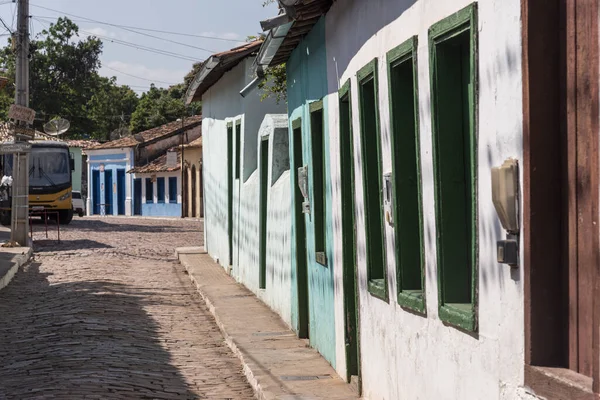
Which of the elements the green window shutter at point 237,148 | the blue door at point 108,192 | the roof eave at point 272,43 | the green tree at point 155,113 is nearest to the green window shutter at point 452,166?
the roof eave at point 272,43

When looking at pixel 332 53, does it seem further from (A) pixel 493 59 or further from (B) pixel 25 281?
(B) pixel 25 281

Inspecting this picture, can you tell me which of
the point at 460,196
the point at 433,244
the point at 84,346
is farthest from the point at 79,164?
the point at 460,196

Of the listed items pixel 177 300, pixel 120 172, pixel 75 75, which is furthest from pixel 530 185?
pixel 75 75

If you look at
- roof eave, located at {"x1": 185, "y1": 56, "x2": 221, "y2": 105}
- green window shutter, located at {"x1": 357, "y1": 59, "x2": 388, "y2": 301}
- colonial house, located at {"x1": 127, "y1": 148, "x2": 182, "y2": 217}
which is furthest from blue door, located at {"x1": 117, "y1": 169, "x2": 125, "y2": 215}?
green window shutter, located at {"x1": 357, "y1": 59, "x2": 388, "y2": 301}

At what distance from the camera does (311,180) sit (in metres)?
9.72

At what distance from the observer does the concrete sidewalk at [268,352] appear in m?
7.84

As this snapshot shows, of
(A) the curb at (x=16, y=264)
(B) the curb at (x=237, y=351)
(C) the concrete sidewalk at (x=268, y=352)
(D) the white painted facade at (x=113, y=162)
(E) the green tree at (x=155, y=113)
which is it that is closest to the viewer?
(C) the concrete sidewalk at (x=268, y=352)

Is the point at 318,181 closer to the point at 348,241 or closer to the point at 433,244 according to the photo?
the point at 348,241

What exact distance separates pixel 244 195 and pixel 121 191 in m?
44.8

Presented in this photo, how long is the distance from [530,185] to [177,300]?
1146 centimetres

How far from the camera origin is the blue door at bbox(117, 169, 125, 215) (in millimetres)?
59094

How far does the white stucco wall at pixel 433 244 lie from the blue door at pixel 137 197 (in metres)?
49.9

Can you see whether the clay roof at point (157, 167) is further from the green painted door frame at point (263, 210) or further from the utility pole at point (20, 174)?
the green painted door frame at point (263, 210)

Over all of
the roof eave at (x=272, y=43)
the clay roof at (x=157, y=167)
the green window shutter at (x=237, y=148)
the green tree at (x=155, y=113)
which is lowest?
the green window shutter at (x=237, y=148)
